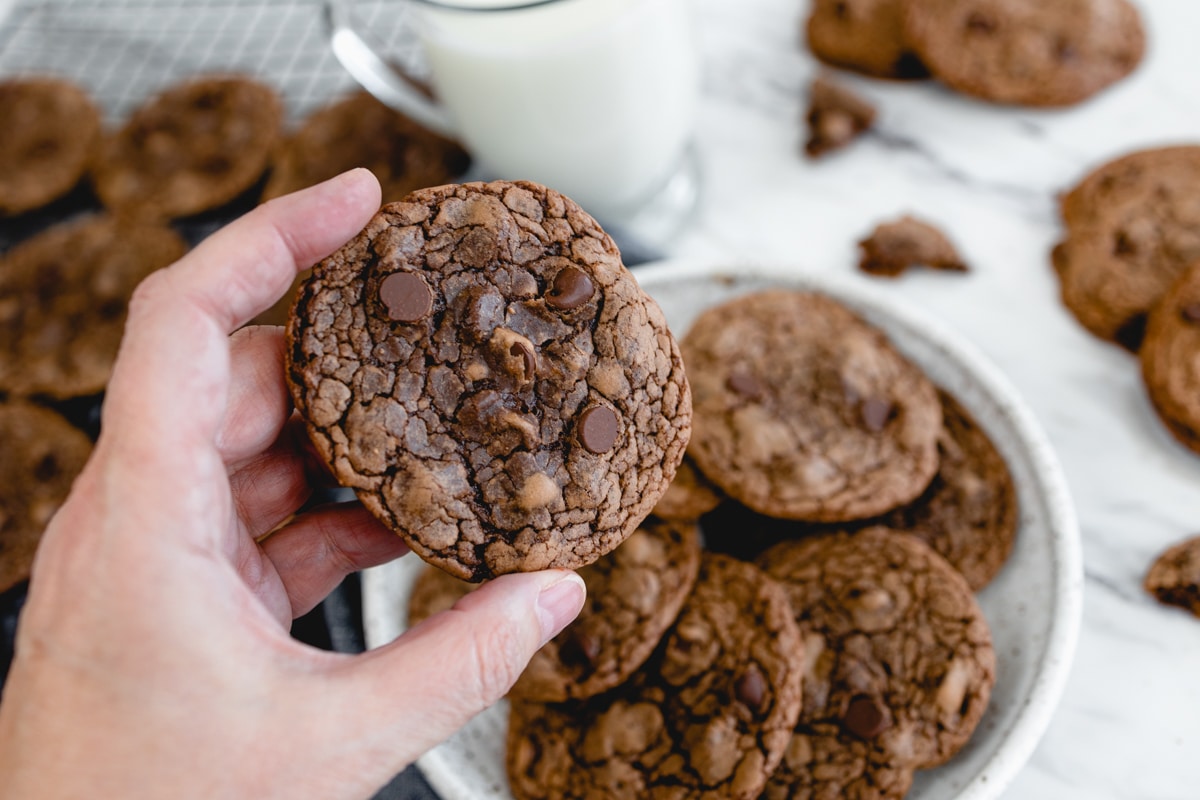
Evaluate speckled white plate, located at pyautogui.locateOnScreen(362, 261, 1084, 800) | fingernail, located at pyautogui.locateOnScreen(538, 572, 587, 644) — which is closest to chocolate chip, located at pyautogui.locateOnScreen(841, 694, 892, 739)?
speckled white plate, located at pyautogui.locateOnScreen(362, 261, 1084, 800)

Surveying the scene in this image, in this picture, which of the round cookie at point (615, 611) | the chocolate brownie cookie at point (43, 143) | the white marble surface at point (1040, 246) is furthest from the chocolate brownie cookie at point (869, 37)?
the chocolate brownie cookie at point (43, 143)

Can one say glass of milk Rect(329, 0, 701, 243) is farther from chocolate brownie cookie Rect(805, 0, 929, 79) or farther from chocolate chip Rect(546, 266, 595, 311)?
chocolate chip Rect(546, 266, 595, 311)

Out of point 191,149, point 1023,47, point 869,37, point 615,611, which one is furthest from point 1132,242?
point 191,149

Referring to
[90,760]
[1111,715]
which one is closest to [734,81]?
[1111,715]

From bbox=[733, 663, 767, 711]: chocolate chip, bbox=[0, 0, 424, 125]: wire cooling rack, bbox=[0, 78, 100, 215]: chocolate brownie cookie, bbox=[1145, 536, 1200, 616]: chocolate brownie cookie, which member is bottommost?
bbox=[1145, 536, 1200, 616]: chocolate brownie cookie

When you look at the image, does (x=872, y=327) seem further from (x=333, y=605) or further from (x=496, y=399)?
(x=333, y=605)

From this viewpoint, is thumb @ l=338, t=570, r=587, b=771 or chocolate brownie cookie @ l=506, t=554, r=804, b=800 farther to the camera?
chocolate brownie cookie @ l=506, t=554, r=804, b=800
